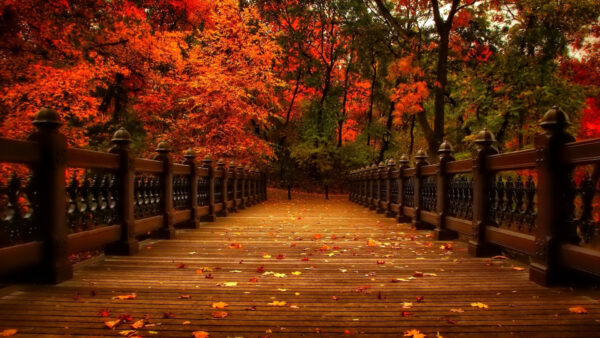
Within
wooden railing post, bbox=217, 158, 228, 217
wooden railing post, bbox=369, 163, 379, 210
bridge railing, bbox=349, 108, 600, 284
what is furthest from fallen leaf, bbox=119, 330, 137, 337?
wooden railing post, bbox=369, 163, 379, 210

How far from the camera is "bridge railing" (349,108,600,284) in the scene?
11.3ft

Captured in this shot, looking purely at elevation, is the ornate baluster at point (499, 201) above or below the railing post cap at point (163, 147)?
below

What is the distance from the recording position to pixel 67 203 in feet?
13.5

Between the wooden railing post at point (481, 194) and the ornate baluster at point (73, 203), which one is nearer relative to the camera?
the ornate baluster at point (73, 203)

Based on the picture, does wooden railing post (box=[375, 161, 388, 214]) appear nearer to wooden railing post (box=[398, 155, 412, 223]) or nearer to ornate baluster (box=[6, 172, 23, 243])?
wooden railing post (box=[398, 155, 412, 223])

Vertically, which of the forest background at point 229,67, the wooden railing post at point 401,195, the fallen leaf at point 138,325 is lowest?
the fallen leaf at point 138,325

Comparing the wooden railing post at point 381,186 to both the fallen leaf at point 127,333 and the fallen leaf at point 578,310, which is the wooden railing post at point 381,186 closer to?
the fallen leaf at point 578,310

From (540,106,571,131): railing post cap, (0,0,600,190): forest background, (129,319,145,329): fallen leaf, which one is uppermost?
(0,0,600,190): forest background

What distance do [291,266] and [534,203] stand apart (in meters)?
2.55

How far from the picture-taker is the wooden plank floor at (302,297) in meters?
2.65

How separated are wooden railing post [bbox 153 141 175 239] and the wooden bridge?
0.42 m

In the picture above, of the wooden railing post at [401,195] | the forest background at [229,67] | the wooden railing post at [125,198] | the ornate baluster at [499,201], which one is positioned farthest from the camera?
the forest background at [229,67]

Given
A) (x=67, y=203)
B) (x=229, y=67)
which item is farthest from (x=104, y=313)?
(x=229, y=67)

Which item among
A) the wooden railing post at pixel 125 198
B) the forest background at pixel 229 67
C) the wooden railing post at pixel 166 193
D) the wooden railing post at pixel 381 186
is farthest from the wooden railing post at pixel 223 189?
the wooden railing post at pixel 125 198
